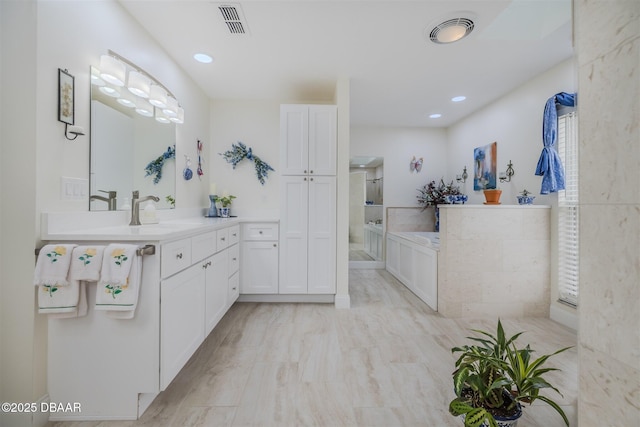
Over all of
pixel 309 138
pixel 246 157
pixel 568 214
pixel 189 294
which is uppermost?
pixel 309 138

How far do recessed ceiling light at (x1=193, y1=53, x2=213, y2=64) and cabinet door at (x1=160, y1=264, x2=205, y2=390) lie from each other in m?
1.94

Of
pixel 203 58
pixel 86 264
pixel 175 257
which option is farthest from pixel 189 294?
pixel 203 58

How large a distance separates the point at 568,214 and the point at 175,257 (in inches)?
129

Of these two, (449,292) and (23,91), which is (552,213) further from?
(23,91)

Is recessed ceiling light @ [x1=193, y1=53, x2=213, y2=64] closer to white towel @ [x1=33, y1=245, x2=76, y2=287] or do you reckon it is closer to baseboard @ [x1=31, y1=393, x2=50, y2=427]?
white towel @ [x1=33, y1=245, x2=76, y2=287]

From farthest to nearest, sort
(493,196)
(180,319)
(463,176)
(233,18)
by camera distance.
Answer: (463,176) → (493,196) → (233,18) → (180,319)

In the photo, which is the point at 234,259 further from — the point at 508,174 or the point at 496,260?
the point at 508,174

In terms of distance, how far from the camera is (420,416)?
4.71 feet

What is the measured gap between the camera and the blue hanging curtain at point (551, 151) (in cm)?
258

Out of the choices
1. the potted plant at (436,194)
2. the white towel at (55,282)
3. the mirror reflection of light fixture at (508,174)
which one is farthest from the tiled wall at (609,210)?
the potted plant at (436,194)

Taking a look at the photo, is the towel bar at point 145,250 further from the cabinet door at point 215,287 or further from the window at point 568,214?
the window at point 568,214

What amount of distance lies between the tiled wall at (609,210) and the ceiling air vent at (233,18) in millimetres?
1966

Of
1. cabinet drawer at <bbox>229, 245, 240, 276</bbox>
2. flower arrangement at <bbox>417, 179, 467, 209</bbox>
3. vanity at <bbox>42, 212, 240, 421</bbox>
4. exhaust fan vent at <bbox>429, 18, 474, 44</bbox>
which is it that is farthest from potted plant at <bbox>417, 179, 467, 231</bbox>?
vanity at <bbox>42, 212, 240, 421</bbox>

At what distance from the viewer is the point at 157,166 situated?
2418mm
